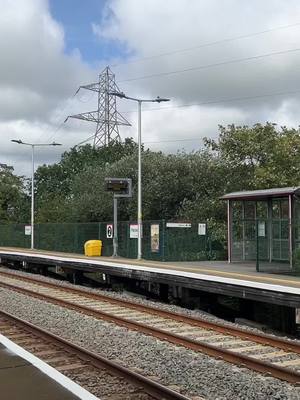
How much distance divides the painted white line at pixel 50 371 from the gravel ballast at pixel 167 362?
121 cm

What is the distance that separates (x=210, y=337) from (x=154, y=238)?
19.8m

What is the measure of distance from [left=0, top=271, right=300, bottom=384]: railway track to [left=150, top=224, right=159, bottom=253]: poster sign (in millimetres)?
13112

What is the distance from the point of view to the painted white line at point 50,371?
6.55 metres

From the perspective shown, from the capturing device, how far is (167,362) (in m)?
9.01

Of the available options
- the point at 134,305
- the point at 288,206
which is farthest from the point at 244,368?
the point at 288,206

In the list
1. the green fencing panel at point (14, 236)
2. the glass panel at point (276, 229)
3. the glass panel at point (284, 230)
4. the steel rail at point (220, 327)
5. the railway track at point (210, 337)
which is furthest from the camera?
the green fencing panel at point (14, 236)

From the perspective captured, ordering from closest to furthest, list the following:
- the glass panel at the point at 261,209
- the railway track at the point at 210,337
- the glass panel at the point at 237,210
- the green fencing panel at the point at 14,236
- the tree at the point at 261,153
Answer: the railway track at the point at 210,337 → the glass panel at the point at 261,209 → the glass panel at the point at 237,210 → the tree at the point at 261,153 → the green fencing panel at the point at 14,236

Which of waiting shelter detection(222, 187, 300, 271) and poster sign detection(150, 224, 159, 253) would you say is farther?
poster sign detection(150, 224, 159, 253)

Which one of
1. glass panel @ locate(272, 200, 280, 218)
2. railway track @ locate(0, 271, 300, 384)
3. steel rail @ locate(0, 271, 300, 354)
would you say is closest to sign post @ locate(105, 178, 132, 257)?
glass panel @ locate(272, 200, 280, 218)

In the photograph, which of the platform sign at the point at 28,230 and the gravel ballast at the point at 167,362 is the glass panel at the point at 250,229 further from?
the platform sign at the point at 28,230

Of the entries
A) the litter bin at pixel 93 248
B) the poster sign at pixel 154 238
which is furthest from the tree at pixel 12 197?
the poster sign at pixel 154 238

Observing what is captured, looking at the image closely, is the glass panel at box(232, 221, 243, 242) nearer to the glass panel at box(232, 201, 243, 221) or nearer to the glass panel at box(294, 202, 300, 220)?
the glass panel at box(232, 201, 243, 221)

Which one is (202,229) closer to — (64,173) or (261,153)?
(261,153)

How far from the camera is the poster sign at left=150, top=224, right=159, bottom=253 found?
3111 centimetres
